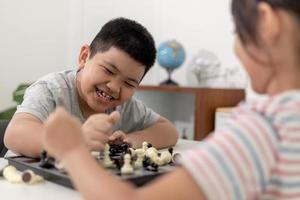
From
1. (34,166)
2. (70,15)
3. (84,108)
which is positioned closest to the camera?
(34,166)

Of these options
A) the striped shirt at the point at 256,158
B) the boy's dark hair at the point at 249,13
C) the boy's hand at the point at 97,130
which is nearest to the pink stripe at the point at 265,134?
the striped shirt at the point at 256,158

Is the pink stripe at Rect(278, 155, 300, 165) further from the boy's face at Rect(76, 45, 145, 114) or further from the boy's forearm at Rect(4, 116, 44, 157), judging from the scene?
the boy's face at Rect(76, 45, 145, 114)

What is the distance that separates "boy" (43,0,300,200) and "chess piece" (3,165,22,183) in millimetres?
330

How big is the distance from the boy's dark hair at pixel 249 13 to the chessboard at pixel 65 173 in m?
0.35

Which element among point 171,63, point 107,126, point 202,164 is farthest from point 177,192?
point 171,63

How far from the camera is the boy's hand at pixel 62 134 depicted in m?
0.61

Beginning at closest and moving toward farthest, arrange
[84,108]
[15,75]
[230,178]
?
[230,178]
[84,108]
[15,75]

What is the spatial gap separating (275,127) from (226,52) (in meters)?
2.53

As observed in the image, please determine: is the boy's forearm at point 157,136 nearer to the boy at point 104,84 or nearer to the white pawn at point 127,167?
the boy at point 104,84

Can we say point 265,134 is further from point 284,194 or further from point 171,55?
point 171,55

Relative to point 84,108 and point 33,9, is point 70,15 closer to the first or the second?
point 33,9

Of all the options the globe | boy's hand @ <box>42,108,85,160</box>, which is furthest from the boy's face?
the globe

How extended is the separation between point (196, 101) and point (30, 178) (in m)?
1.91

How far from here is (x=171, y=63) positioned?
3.00m
